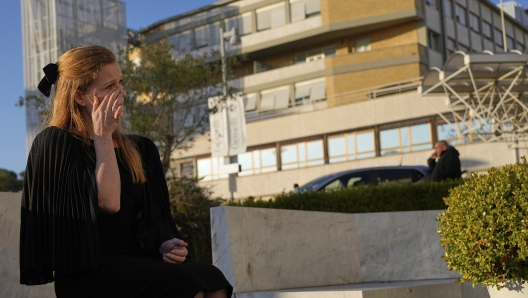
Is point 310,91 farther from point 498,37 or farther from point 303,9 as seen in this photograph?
point 498,37

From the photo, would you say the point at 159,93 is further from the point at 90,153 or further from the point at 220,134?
the point at 90,153

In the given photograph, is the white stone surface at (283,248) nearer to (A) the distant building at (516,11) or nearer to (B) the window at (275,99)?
(B) the window at (275,99)

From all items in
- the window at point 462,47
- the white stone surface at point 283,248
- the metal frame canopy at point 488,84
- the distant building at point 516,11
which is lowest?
the white stone surface at point 283,248

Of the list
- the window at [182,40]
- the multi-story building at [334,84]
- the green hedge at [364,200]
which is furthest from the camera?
the window at [182,40]

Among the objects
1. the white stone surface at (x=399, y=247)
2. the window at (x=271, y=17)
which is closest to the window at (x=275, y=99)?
the window at (x=271, y=17)

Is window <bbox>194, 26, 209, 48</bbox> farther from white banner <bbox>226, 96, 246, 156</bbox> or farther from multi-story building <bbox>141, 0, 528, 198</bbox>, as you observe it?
white banner <bbox>226, 96, 246, 156</bbox>

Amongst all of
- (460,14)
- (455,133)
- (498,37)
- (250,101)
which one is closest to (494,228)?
(455,133)

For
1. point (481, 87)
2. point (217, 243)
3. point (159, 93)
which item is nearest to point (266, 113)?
point (481, 87)

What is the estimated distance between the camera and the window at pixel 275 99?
49.0 meters

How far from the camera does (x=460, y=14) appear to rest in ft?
172

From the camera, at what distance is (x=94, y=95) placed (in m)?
3.39

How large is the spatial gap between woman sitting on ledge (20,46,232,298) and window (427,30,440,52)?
149 ft

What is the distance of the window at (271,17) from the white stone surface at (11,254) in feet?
149

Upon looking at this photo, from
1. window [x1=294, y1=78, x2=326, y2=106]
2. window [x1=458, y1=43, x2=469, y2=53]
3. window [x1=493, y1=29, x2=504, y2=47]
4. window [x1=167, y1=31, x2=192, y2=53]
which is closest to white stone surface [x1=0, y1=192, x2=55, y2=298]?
window [x1=294, y1=78, x2=326, y2=106]
